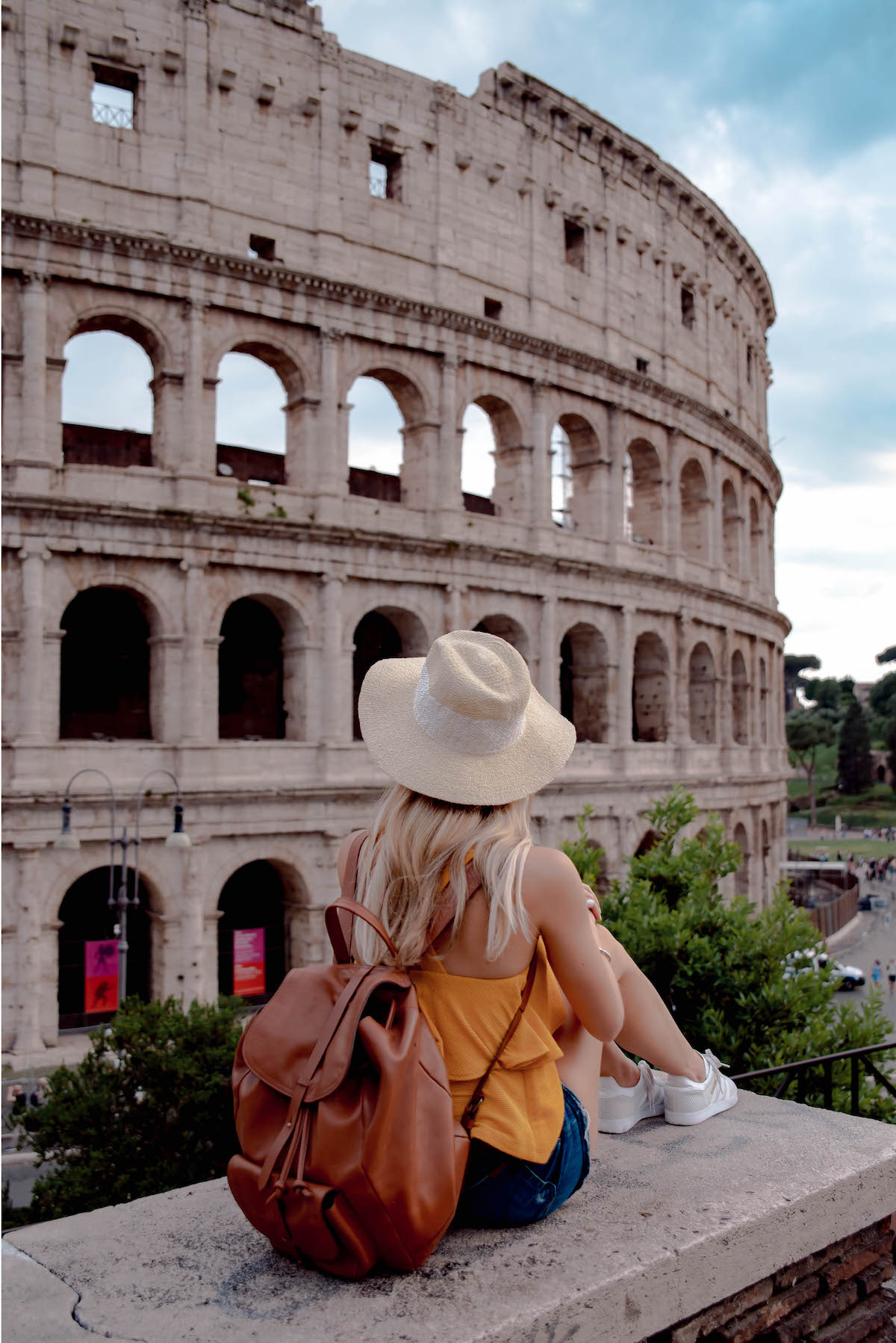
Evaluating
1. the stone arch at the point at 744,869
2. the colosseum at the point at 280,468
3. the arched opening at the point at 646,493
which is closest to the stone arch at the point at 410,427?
the colosseum at the point at 280,468

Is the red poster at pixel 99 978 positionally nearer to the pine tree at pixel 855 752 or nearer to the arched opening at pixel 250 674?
the arched opening at pixel 250 674

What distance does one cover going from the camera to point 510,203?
2203cm

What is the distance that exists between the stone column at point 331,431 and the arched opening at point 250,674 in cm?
283

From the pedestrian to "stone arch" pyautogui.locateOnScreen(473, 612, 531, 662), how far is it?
17922 millimetres

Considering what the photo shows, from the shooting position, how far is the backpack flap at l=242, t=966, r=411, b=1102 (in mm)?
2646

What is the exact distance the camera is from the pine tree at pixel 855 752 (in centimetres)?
8006

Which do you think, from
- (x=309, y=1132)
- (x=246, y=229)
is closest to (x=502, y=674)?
(x=309, y=1132)

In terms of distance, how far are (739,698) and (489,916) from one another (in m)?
26.4

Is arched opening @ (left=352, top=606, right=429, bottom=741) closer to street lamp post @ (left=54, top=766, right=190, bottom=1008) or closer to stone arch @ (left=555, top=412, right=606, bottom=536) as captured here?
stone arch @ (left=555, top=412, right=606, bottom=536)

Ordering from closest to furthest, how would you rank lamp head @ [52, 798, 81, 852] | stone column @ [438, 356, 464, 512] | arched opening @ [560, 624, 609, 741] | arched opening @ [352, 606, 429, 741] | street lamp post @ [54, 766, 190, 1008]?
lamp head @ [52, 798, 81, 852] < street lamp post @ [54, 766, 190, 1008] < stone column @ [438, 356, 464, 512] < arched opening @ [352, 606, 429, 741] < arched opening @ [560, 624, 609, 741]

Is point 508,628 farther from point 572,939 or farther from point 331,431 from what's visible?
point 572,939

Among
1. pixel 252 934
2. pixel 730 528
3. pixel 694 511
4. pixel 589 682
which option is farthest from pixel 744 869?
pixel 252 934

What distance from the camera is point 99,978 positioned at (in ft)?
56.5

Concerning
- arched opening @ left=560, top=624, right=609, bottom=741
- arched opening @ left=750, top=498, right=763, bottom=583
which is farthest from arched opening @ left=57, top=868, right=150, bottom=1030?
arched opening @ left=750, top=498, right=763, bottom=583
